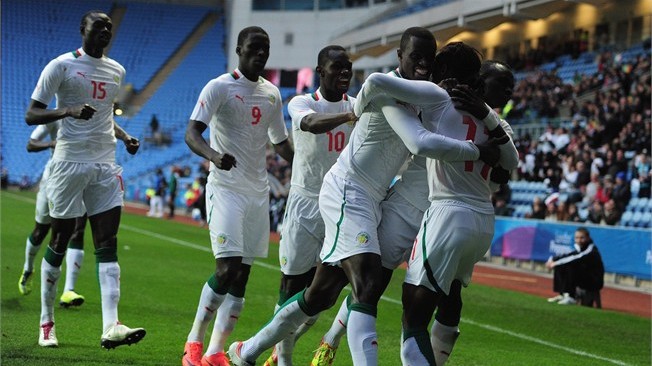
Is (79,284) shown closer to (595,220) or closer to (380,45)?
(595,220)

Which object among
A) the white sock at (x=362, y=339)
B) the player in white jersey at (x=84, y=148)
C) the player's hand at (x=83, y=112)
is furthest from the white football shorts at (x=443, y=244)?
the player in white jersey at (x=84, y=148)

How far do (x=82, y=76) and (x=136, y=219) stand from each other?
86.5 feet

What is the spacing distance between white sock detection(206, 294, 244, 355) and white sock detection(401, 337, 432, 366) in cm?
231

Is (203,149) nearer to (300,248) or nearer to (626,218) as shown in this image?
(300,248)

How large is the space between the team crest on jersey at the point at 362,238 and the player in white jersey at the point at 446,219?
339 millimetres

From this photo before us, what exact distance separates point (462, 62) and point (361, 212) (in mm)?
1096

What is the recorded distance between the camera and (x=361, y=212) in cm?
604

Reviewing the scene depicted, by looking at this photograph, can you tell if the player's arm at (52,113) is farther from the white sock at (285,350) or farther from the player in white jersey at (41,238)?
the white sock at (285,350)

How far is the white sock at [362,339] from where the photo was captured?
18.8ft

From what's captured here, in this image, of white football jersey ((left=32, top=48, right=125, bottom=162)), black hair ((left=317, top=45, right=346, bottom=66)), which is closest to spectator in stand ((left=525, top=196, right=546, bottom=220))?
white football jersey ((left=32, top=48, right=125, bottom=162))

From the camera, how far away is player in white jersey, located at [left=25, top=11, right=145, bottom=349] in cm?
810

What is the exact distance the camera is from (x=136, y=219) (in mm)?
34094

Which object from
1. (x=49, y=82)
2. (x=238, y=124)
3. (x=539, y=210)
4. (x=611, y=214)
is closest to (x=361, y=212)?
(x=238, y=124)

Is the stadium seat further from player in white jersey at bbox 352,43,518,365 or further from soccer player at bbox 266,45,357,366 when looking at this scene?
player in white jersey at bbox 352,43,518,365
